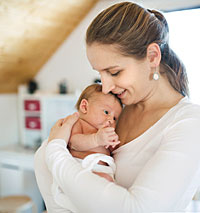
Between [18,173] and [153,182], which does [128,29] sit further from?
[18,173]

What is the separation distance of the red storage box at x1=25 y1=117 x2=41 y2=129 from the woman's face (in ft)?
9.84

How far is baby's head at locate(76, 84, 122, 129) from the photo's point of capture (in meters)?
1.22

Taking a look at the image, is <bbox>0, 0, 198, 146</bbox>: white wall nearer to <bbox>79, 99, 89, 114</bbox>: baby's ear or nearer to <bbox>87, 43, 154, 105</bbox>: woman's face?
<bbox>79, 99, 89, 114</bbox>: baby's ear

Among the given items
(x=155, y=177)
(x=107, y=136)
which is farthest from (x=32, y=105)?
(x=155, y=177)

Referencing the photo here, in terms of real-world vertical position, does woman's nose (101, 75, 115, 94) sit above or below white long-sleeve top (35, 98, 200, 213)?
above

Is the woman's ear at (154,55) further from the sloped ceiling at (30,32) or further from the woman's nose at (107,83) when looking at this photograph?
the sloped ceiling at (30,32)

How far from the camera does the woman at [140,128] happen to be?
0.80 m

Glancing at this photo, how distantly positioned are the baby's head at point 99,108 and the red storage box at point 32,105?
2.74 m

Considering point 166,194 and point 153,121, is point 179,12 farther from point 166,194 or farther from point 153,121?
point 166,194

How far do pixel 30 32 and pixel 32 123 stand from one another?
131 centimetres

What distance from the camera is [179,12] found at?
305 centimetres

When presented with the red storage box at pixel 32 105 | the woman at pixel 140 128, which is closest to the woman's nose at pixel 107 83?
the woman at pixel 140 128

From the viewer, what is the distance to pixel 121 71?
1.01 m

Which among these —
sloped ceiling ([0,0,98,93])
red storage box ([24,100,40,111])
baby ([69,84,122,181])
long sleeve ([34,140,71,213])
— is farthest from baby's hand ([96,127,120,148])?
red storage box ([24,100,40,111])
